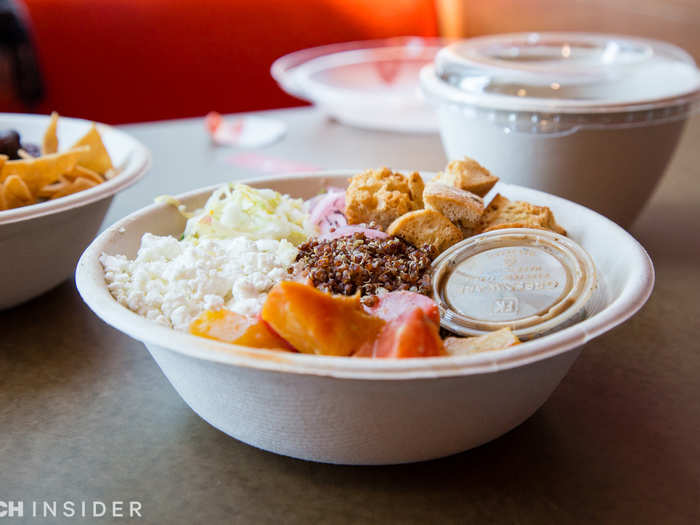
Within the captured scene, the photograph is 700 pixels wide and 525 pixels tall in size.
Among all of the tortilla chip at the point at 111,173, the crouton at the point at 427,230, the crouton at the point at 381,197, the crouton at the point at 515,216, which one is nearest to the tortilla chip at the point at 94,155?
the tortilla chip at the point at 111,173

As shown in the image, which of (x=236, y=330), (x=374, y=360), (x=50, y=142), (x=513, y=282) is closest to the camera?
(x=374, y=360)

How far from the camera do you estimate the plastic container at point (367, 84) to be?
2.11 metres

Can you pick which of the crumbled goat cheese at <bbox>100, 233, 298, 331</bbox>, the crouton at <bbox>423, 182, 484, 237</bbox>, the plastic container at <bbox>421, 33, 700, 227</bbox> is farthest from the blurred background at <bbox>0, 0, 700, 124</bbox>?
the crumbled goat cheese at <bbox>100, 233, 298, 331</bbox>

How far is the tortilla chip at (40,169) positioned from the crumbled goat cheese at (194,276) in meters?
0.35

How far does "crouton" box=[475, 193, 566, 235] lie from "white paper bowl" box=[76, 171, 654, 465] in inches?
8.6

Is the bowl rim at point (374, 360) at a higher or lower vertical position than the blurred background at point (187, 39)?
higher

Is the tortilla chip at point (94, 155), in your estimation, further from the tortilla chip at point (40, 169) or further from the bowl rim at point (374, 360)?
the bowl rim at point (374, 360)

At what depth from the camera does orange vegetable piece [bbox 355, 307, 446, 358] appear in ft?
2.42

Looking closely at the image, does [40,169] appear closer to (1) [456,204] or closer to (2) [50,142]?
(2) [50,142]

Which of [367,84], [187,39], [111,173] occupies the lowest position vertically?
[187,39]

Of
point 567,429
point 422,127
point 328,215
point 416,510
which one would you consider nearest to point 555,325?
point 567,429

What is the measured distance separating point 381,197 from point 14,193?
622 mm

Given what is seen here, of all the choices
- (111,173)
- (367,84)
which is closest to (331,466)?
(111,173)

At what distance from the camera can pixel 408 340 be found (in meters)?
0.74
